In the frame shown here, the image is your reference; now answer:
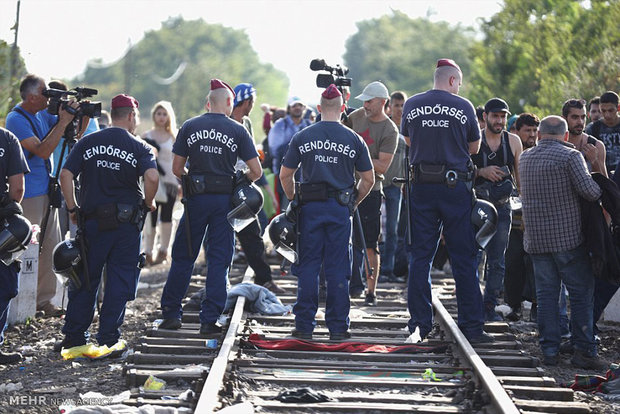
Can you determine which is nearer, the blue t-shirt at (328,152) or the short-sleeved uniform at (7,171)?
the short-sleeved uniform at (7,171)

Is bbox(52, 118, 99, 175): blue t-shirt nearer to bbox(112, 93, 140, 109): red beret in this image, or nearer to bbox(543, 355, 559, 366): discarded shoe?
bbox(112, 93, 140, 109): red beret

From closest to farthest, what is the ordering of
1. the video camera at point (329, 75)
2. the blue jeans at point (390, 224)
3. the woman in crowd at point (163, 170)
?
1. the video camera at point (329, 75)
2. the blue jeans at point (390, 224)
3. the woman in crowd at point (163, 170)

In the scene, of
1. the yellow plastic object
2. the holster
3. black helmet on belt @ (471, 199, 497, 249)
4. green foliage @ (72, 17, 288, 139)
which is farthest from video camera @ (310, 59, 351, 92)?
green foliage @ (72, 17, 288, 139)

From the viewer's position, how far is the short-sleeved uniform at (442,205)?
8.21 metres

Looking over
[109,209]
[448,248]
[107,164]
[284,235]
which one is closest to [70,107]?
[107,164]

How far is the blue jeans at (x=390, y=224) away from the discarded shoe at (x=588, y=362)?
428cm

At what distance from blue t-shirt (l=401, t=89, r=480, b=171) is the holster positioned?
5.74 feet

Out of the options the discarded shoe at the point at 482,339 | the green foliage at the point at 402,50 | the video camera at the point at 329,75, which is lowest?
the discarded shoe at the point at 482,339

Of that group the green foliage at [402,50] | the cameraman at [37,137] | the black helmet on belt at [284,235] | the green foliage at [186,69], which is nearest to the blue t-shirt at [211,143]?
the black helmet on belt at [284,235]

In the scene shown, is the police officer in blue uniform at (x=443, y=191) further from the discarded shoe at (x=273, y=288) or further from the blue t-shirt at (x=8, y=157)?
the blue t-shirt at (x=8, y=157)

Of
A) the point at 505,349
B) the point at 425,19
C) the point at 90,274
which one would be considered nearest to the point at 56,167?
the point at 90,274

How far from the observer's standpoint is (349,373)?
7.24 meters

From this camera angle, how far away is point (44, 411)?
250 inches

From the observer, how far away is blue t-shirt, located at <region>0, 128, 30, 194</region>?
25.8 feet
